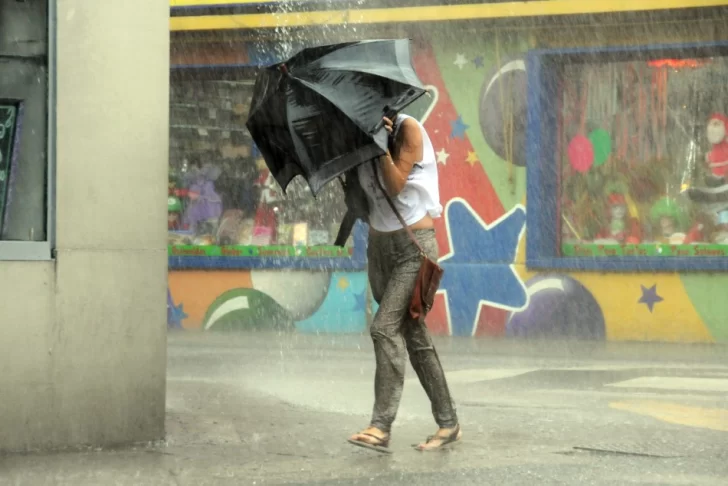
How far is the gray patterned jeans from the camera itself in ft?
20.4

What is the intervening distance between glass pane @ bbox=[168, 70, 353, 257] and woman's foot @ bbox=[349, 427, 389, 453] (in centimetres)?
819

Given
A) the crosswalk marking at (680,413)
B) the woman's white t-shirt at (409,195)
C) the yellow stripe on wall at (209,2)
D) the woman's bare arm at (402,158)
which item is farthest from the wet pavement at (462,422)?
the yellow stripe on wall at (209,2)

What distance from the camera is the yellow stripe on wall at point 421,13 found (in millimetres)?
12945

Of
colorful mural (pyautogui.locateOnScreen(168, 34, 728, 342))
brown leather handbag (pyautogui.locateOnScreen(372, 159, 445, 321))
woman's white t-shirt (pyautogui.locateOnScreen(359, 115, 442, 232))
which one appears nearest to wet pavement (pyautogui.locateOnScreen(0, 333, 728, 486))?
brown leather handbag (pyautogui.locateOnScreen(372, 159, 445, 321))

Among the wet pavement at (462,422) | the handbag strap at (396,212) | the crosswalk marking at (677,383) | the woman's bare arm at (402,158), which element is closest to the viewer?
Result: the wet pavement at (462,422)

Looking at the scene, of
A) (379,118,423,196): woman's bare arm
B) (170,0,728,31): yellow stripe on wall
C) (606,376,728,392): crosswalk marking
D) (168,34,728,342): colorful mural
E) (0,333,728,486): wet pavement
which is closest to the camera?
(0,333,728,486): wet pavement

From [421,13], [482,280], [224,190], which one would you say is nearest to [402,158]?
[482,280]

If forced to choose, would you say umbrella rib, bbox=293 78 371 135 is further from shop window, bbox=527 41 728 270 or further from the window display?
the window display

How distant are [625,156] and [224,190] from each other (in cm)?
470

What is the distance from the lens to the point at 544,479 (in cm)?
548

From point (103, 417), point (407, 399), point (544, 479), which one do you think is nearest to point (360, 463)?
point (544, 479)

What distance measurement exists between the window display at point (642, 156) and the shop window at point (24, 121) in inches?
316

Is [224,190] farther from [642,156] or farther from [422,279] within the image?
[422,279]

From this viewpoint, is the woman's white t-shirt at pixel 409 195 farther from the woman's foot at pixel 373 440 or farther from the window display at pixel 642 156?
the window display at pixel 642 156
